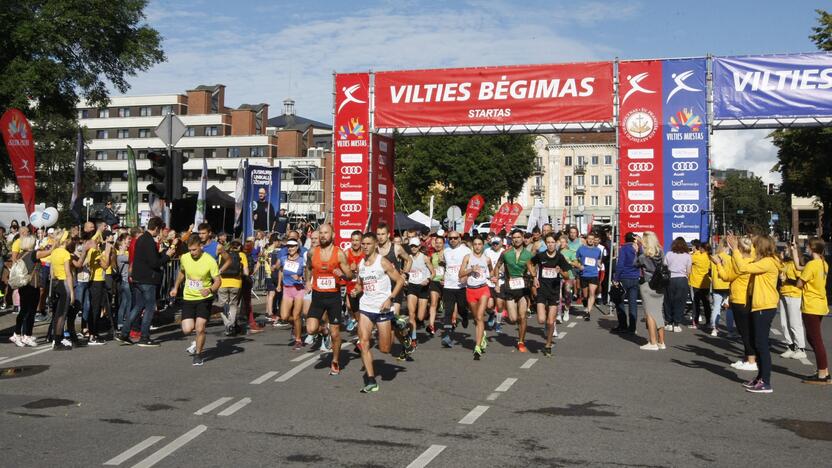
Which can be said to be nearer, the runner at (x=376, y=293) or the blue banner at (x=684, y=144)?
the runner at (x=376, y=293)

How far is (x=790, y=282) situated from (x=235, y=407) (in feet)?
27.3

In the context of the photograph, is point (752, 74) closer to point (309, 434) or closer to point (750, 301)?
point (750, 301)

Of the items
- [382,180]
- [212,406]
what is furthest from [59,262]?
[382,180]

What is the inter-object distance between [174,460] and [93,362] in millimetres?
5622

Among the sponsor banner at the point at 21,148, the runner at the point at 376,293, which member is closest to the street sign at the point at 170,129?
the sponsor banner at the point at 21,148

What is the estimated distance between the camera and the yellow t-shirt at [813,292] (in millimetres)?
10492

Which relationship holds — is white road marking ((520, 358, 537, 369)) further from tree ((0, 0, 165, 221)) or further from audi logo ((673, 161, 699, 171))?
tree ((0, 0, 165, 221))

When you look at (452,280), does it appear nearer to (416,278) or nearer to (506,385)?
(416,278)

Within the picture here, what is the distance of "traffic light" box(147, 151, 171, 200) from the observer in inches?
595

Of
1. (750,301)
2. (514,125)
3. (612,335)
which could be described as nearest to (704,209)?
(514,125)

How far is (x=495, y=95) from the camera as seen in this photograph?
22797 mm

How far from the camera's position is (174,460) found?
21.1 feet

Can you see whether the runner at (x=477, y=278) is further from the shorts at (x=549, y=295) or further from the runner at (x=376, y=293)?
the runner at (x=376, y=293)

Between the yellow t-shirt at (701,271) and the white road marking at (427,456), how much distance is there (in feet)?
34.6
